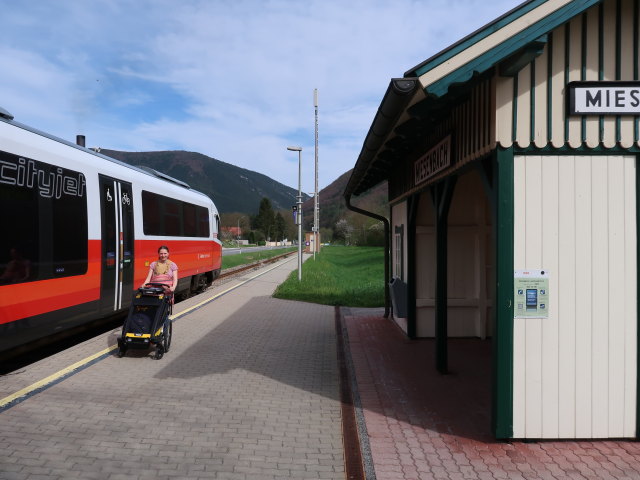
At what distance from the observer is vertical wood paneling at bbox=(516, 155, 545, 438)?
4.56m

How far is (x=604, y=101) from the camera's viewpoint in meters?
4.51

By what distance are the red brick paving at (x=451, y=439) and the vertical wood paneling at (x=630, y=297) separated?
300 mm

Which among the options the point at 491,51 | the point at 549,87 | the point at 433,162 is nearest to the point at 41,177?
the point at 433,162

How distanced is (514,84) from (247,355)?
5234 mm

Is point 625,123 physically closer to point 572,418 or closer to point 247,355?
point 572,418

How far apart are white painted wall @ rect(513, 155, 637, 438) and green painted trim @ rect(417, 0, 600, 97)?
0.86 meters

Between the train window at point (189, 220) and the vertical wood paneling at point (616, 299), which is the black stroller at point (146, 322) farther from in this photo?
the train window at point (189, 220)

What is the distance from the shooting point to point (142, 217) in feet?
34.8

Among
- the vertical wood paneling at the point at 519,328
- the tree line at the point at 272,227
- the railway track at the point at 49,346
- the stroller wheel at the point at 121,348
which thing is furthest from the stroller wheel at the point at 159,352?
the tree line at the point at 272,227

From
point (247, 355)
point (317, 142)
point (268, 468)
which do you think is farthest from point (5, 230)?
point (317, 142)

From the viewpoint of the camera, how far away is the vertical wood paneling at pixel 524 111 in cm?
451

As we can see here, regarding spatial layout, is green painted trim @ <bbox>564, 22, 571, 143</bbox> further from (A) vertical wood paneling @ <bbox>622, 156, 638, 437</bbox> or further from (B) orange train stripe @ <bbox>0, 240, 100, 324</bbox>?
(B) orange train stripe @ <bbox>0, 240, 100, 324</bbox>

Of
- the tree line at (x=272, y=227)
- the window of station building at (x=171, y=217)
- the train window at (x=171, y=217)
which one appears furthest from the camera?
the tree line at (x=272, y=227)

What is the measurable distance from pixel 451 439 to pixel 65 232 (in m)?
5.60
